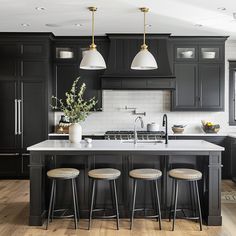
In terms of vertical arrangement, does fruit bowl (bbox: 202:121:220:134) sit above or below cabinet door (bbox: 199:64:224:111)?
below

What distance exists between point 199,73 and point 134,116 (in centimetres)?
156

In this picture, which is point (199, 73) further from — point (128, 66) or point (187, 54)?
point (128, 66)

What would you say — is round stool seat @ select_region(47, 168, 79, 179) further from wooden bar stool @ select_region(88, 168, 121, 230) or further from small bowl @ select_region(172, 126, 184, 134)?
small bowl @ select_region(172, 126, 184, 134)

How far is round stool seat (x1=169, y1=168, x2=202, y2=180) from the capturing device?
3973mm

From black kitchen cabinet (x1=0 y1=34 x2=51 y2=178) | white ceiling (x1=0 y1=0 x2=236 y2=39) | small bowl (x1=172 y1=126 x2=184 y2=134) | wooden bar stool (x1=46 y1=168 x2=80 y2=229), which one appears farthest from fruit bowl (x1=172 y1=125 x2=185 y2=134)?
wooden bar stool (x1=46 y1=168 x2=80 y2=229)

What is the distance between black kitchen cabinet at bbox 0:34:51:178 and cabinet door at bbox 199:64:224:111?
301 cm

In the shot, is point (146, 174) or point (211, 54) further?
point (211, 54)

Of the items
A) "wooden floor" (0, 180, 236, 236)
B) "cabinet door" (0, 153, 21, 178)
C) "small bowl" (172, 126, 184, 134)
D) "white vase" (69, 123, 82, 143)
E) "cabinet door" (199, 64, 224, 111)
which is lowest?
"wooden floor" (0, 180, 236, 236)

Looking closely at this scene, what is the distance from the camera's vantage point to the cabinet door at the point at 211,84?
22.9 feet

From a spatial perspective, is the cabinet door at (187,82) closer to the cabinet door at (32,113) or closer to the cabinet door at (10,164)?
the cabinet door at (32,113)

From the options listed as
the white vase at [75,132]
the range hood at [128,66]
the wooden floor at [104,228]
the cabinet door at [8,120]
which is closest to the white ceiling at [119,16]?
the range hood at [128,66]

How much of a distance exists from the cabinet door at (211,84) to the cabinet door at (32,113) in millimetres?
3128

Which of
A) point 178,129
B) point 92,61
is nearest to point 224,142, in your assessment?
point 178,129

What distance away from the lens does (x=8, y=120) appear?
677cm
